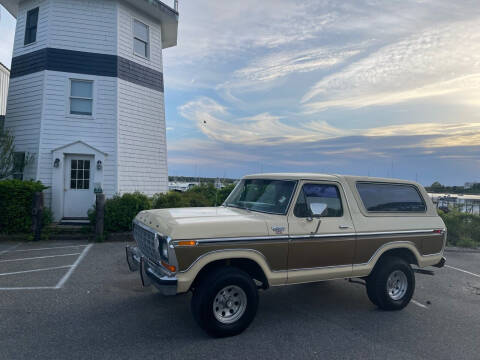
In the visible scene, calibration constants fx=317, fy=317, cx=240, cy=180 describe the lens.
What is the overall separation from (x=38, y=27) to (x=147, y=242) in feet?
39.6

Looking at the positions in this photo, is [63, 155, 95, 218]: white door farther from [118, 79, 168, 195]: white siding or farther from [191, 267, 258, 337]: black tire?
[191, 267, 258, 337]: black tire

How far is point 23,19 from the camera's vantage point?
12.7m

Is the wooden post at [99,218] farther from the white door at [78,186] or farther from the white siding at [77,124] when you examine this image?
the white door at [78,186]

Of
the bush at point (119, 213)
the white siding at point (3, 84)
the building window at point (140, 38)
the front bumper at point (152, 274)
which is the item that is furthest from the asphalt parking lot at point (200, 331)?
the white siding at point (3, 84)

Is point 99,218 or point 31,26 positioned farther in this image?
point 31,26

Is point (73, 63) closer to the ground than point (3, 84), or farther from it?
closer to the ground

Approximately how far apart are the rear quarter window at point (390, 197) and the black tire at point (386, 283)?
84 cm

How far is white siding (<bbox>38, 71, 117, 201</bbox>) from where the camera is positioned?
11477mm

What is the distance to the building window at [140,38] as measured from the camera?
13.1m

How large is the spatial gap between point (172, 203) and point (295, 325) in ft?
24.9

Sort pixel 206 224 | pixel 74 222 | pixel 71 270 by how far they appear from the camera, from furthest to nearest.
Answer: pixel 74 222
pixel 71 270
pixel 206 224

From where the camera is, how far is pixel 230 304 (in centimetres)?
400

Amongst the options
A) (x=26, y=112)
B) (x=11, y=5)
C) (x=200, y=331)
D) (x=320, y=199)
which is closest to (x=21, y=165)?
(x=26, y=112)

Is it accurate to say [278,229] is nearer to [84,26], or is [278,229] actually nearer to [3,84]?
[84,26]
